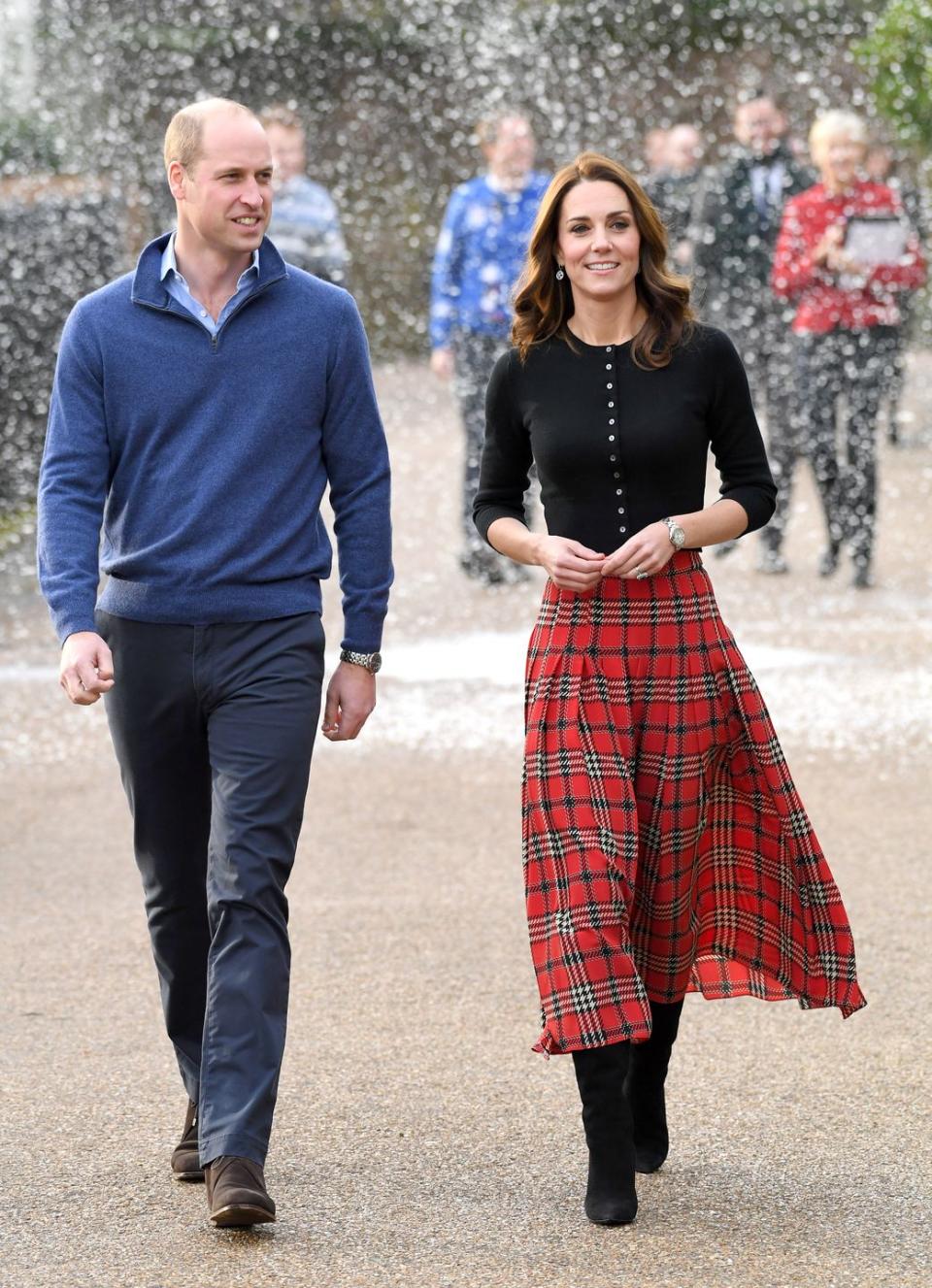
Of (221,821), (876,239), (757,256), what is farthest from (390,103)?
(221,821)

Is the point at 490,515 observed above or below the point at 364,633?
above

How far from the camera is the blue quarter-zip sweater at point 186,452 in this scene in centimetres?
349

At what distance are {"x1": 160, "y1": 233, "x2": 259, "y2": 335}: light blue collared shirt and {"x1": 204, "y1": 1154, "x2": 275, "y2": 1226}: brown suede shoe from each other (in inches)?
51.9

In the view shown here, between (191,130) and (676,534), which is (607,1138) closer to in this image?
(676,534)

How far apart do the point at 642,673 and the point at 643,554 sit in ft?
0.63

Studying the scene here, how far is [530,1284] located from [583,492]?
4.07 feet

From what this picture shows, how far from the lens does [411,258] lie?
14312 mm

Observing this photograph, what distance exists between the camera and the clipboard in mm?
9250

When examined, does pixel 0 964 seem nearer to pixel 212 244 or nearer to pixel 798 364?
pixel 212 244

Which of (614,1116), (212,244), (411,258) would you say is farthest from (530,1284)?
(411,258)

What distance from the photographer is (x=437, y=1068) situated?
4.12m

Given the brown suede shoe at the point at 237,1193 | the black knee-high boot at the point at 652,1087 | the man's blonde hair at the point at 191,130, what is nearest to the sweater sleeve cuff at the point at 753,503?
the black knee-high boot at the point at 652,1087

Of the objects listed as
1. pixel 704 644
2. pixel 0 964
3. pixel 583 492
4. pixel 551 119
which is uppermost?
pixel 551 119

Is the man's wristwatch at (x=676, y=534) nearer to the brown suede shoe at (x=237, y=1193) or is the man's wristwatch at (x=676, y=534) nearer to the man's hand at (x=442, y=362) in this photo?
the brown suede shoe at (x=237, y=1193)
